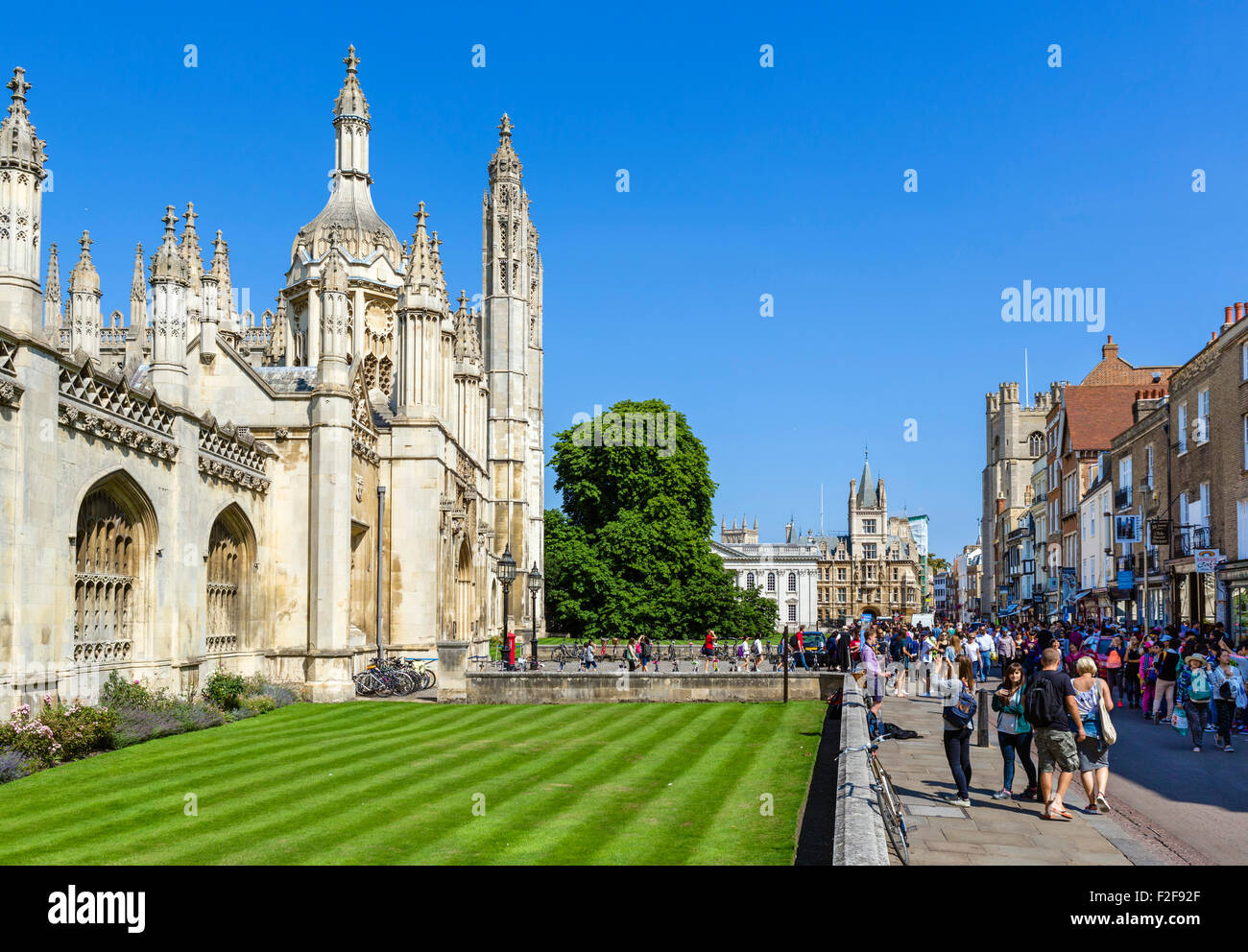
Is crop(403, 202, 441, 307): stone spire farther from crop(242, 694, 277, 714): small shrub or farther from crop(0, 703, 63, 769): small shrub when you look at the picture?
crop(0, 703, 63, 769): small shrub

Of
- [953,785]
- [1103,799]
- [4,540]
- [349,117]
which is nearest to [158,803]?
[4,540]

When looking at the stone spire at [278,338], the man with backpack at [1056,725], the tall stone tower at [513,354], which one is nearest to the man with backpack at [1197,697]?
the man with backpack at [1056,725]

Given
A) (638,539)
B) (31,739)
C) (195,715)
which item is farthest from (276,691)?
(638,539)

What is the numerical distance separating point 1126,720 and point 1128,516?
21.0 m

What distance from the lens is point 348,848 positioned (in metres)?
9.07

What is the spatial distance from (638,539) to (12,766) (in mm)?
42377

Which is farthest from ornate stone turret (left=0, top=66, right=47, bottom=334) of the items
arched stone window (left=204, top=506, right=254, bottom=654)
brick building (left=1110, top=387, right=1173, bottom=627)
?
brick building (left=1110, top=387, right=1173, bottom=627)

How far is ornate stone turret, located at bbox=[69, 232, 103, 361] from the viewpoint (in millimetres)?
27519

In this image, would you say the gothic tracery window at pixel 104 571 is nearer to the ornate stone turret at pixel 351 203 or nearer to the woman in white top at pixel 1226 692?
the woman in white top at pixel 1226 692

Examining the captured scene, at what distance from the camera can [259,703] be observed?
67.1ft

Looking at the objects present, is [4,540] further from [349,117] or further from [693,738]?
[349,117]

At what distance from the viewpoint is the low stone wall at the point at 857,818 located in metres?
6.68

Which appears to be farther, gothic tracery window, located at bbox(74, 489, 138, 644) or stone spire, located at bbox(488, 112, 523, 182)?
stone spire, located at bbox(488, 112, 523, 182)

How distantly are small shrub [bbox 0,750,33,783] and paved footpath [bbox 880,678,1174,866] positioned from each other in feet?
32.3
